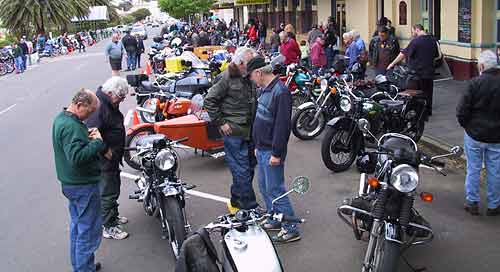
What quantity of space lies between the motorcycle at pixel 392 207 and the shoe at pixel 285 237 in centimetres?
83

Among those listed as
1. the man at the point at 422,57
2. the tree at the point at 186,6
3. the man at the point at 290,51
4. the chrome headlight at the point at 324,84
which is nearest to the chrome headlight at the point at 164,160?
the chrome headlight at the point at 324,84

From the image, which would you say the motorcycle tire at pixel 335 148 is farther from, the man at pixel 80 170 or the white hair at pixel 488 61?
Answer: the man at pixel 80 170

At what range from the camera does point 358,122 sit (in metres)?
7.69

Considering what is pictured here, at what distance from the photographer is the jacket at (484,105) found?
6141mm

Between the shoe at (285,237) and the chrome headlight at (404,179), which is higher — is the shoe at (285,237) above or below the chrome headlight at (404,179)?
below

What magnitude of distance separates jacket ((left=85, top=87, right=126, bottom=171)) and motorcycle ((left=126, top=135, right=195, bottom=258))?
0.76ft

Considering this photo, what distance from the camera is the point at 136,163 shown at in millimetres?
8773

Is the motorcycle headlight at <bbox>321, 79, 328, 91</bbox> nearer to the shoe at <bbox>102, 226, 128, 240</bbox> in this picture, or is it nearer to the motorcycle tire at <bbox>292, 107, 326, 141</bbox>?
the motorcycle tire at <bbox>292, 107, 326, 141</bbox>

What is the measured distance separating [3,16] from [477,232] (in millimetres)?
54968

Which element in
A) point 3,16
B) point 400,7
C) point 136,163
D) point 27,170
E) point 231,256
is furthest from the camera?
point 3,16

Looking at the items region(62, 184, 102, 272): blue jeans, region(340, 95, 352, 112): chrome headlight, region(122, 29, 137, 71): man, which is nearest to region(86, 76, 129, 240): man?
region(62, 184, 102, 272): blue jeans

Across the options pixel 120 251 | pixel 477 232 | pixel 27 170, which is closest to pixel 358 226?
pixel 477 232

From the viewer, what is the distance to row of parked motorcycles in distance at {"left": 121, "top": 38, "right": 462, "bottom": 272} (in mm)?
4100

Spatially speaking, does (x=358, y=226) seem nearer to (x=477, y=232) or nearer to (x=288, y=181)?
(x=477, y=232)
